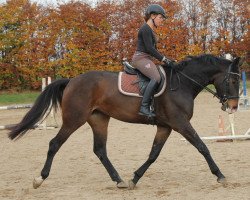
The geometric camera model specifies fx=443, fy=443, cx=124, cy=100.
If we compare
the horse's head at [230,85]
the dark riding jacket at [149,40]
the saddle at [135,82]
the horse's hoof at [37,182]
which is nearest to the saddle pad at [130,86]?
the saddle at [135,82]

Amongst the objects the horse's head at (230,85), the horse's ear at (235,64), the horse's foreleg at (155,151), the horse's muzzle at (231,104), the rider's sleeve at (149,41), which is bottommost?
the horse's foreleg at (155,151)

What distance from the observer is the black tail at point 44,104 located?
7.01 m

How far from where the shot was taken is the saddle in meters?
6.48

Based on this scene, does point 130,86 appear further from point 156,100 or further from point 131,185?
point 131,185

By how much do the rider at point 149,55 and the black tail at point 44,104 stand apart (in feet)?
4.27

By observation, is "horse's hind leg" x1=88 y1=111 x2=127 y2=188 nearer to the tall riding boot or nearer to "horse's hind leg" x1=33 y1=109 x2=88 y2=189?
"horse's hind leg" x1=33 y1=109 x2=88 y2=189

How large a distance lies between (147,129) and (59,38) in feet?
74.7

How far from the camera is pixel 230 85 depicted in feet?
21.5

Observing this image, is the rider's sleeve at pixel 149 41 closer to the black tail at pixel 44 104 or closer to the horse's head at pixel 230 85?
the horse's head at pixel 230 85

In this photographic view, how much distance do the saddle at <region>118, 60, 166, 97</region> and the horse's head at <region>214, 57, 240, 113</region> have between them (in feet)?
2.91

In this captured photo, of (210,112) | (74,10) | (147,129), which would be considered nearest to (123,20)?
(74,10)

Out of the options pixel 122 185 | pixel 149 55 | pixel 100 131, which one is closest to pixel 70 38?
pixel 100 131

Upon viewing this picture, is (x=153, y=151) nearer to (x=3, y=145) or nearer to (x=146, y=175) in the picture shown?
(x=146, y=175)

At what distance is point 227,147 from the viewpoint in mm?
9703
